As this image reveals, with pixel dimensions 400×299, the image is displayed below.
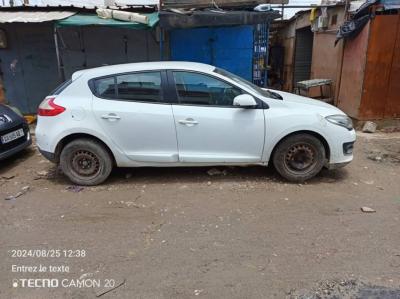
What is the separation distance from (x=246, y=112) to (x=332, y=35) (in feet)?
21.3

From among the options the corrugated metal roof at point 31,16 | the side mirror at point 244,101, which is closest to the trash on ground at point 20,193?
the side mirror at point 244,101

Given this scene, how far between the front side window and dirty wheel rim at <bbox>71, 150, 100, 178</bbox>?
1458 mm

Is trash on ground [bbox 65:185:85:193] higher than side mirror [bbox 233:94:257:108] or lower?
lower

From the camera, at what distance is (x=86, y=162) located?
490cm

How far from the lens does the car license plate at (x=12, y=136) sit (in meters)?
5.53

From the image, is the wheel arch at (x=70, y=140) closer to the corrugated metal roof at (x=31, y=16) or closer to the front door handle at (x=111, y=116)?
the front door handle at (x=111, y=116)

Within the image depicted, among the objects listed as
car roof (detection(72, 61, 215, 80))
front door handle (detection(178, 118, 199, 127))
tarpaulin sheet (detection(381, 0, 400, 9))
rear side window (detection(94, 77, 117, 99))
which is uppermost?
tarpaulin sheet (detection(381, 0, 400, 9))

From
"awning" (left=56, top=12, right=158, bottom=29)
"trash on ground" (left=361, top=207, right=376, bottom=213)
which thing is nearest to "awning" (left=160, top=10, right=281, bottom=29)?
"awning" (left=56, top=12, right=158, bottom=29)

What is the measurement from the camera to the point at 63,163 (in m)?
4.86

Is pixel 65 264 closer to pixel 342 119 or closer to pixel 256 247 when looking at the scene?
pixel 256 247

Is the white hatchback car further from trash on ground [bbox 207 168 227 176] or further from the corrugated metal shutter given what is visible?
the corrugated metal shutter

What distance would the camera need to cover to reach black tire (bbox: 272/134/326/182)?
4676 millimetres

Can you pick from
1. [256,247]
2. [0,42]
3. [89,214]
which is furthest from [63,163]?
[0,42]

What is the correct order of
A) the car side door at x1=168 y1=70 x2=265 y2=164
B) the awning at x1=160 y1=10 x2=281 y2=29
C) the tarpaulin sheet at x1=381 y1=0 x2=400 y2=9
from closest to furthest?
the car side door at x1=168 y1=70 x2=265 y2=164 < the awning at x1=160 y1=10 x2=281 y2=29 < the tarpaulin sheet at x1=381 y1=0 x2=400 y2=9
